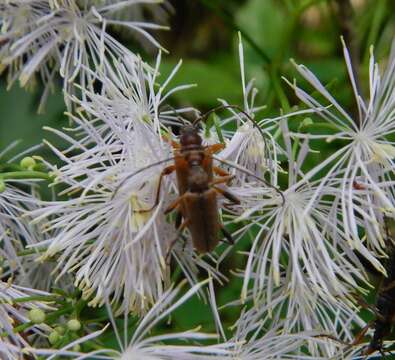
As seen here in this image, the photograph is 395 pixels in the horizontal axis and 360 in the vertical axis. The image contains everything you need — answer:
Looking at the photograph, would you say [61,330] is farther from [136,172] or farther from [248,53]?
[248,53]

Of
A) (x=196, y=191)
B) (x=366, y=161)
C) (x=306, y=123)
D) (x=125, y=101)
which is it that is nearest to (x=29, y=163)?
(x=125, y=101)

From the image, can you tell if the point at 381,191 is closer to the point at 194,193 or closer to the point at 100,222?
the point at 194,193

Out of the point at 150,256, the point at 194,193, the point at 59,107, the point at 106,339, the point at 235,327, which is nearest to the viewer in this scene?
the point at 194,193

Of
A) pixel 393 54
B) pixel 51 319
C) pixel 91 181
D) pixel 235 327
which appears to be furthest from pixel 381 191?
pixel 51 319

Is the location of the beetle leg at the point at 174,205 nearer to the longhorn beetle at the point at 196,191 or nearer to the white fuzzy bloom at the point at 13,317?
the longhorn beetle at the point at 196,191

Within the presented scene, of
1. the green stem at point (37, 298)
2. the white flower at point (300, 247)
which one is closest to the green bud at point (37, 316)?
the green stem at point (37, 298)

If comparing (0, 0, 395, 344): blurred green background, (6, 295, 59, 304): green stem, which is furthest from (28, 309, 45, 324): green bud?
(0, 0, 395, 344): blurred green background
